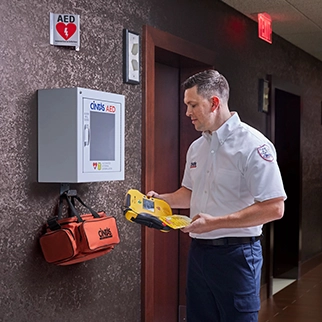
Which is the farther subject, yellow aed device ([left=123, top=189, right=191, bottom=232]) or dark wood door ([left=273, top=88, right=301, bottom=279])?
dark wood door ([left=273, top=88, right=301, bottom=279])

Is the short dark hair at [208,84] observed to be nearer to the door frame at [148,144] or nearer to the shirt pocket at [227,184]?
the shirt pocket at [227,184]

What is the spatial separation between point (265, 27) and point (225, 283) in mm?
3262

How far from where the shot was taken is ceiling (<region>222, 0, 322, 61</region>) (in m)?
4.95

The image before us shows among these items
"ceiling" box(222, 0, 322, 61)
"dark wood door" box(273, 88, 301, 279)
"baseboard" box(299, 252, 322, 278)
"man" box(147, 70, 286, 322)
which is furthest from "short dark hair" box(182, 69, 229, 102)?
"baseboard" box(299, 252, 322, 278)

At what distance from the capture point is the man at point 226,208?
8.70 feet

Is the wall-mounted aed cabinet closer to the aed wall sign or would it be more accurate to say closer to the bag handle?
the bag handle

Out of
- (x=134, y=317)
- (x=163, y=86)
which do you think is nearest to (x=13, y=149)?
(x=134, y=317)

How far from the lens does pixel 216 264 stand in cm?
273

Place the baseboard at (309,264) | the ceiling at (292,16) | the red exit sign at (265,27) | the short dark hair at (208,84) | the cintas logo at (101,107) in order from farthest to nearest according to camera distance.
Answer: the baseboard at (309,264), the red exit sign at (265,27), the ceiling at (292,16), the cintas logo at (101,107), the short dark hair at (208,84)

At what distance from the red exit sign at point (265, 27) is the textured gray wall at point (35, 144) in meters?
0.63

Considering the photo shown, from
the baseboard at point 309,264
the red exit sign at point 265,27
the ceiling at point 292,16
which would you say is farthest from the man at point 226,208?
the baseboard at point 309,264

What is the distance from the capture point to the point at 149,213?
276 cm

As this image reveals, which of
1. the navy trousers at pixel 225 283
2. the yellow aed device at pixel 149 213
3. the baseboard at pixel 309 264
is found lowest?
the baseboard at pixel 309 264

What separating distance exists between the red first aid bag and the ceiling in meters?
2.48
